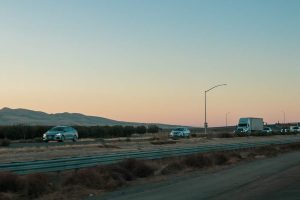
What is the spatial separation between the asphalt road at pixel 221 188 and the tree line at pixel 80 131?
2251 inches

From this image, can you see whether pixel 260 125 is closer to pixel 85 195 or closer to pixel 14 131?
pixel 14 131

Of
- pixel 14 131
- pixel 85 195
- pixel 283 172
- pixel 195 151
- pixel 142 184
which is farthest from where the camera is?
pixel 14 131

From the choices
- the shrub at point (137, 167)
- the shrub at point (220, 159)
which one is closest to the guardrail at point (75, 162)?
the shrub at point (137, 167)

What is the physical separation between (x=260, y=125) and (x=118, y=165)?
3429 inches

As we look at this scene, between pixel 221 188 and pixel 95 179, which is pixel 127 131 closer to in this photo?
pixel 95 179

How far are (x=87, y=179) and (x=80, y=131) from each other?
74335 mm

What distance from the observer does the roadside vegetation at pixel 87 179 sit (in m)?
16.9

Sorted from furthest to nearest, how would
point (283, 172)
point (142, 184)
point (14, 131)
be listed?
point (14, 131)
point (283, 172)
point (142, 184)

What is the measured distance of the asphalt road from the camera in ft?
54.5

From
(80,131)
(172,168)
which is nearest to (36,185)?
(172,168)

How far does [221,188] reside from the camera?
19031 mm

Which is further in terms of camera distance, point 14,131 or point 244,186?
point 14,131

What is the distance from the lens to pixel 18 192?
1694 cm

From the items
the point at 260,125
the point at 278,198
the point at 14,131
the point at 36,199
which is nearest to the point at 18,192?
the point at 36,199
